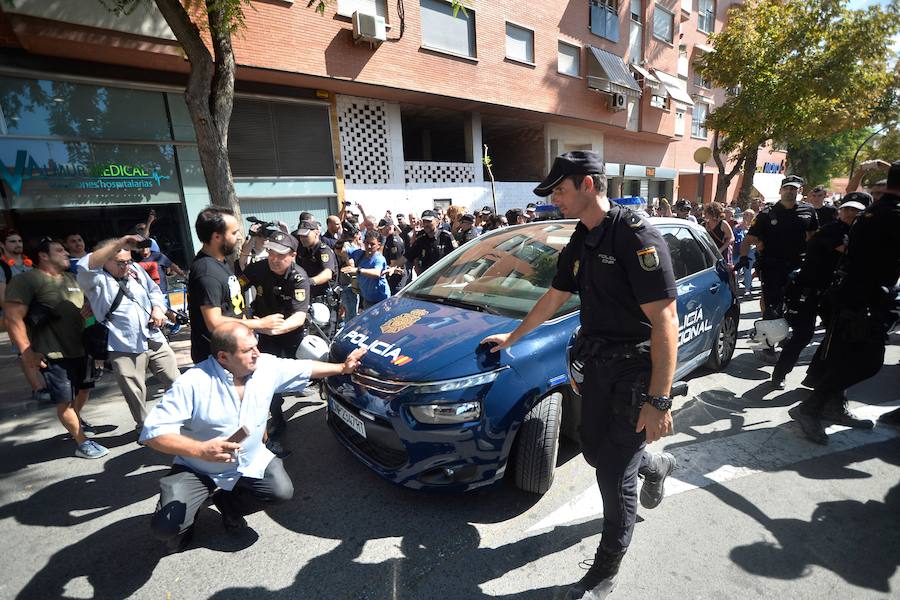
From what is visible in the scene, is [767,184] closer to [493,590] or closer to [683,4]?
[683,4]

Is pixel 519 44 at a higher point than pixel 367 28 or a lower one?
higher

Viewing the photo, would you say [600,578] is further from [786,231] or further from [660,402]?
[786,231]

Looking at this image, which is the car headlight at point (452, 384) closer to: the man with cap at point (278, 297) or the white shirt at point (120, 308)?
the man with cap at point (278, 297)

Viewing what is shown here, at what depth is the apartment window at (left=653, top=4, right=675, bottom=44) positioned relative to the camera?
63.4 ft

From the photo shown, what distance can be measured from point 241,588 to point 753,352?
5.47m

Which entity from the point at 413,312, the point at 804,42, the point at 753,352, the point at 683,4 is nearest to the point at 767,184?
the point at 683,4

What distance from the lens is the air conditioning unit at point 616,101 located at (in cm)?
1664

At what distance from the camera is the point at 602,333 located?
1.92 m

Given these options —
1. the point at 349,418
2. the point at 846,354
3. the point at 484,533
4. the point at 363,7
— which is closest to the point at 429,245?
the point at 349,418

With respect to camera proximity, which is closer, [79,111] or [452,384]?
[452,384]

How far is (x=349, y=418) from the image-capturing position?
2582 millimetres

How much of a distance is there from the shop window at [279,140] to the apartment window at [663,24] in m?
16.5

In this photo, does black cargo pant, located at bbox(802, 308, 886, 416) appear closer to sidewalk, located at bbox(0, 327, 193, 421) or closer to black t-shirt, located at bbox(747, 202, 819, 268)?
black t-shirt, located at bbox(747, 202, 819, 268)

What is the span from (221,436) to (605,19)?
19931 mm
